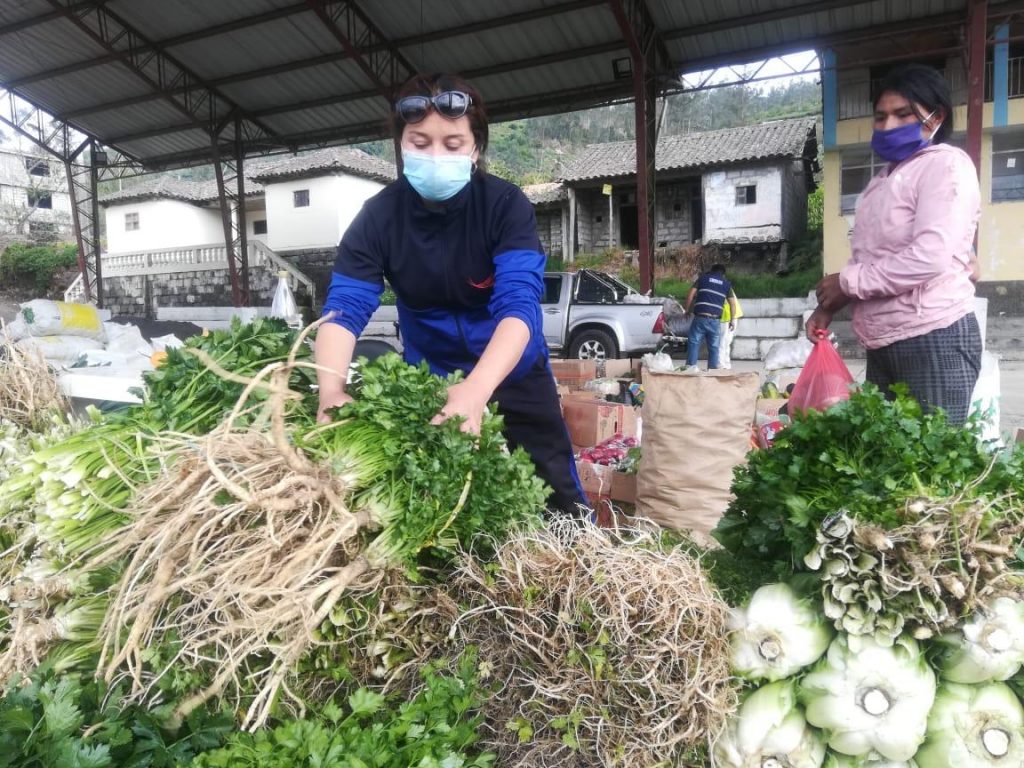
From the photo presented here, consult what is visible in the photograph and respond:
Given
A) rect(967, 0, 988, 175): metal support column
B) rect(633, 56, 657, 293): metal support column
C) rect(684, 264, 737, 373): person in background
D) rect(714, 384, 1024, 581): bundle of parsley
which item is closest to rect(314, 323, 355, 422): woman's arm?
rect(714, 384, 1024, 581): bundle of parsley

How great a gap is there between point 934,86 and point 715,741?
6.79 ft

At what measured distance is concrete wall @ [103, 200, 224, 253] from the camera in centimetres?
2916

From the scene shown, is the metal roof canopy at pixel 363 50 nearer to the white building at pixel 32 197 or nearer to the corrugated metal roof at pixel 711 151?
the corrugated metal roof at pixel 711 151

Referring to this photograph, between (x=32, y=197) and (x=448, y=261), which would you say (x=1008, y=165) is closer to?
(x=448, y=261)

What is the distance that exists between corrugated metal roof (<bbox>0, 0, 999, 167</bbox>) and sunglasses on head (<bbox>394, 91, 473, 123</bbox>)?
9546 millimetres

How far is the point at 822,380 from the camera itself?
2213 mm

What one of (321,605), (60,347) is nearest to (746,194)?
(60,347)

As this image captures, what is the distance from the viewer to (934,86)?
2080 millimetres

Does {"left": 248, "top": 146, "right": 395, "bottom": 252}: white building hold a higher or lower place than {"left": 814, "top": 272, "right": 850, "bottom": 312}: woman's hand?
higher

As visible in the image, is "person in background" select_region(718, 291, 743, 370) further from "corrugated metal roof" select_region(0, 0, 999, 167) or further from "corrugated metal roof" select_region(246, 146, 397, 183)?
"corrugated metal roof" select_region(246, 146, 397, 183)

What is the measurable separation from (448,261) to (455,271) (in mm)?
33

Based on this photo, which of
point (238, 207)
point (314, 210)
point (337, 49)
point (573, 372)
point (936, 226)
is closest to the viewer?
point (936, 226)

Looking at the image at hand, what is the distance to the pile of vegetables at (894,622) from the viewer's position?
1096 millimetres

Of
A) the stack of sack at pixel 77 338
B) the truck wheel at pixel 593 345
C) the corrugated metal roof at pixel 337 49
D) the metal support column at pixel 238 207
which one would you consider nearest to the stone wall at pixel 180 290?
the metal support column at pixel 238 207
